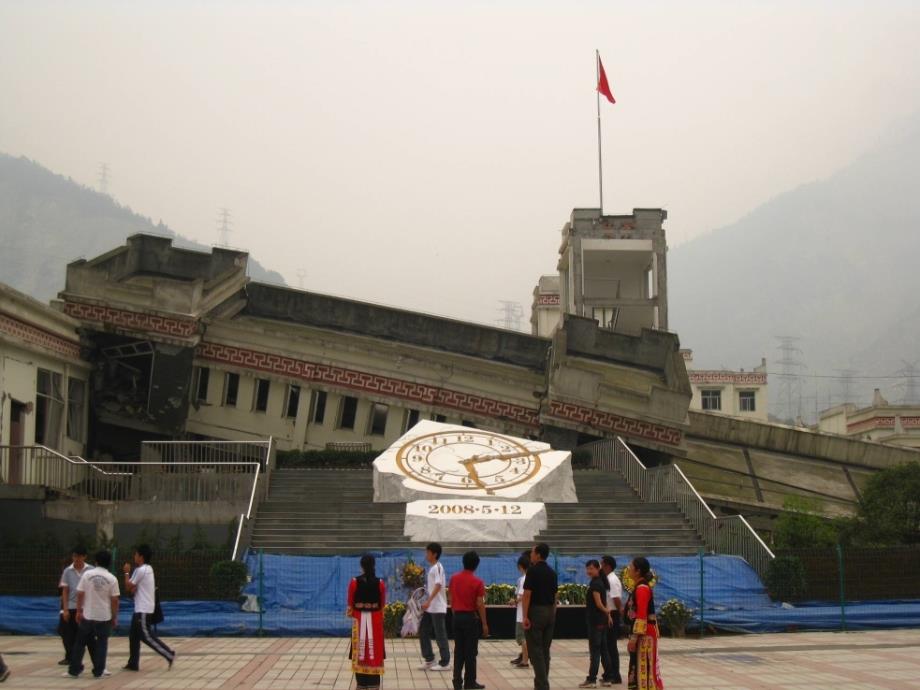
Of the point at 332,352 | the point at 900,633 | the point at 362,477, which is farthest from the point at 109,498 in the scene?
the point at 900,633

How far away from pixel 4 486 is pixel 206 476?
4.22 metres

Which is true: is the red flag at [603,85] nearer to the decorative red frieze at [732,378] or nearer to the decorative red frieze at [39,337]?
the decorative red frieze at [39,337]

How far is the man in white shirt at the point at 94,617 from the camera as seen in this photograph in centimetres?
1413

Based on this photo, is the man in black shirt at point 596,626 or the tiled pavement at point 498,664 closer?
the tiled pavement at point 498,664

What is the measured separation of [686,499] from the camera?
2678cm

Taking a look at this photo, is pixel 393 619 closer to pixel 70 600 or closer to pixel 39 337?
pixel 70 600

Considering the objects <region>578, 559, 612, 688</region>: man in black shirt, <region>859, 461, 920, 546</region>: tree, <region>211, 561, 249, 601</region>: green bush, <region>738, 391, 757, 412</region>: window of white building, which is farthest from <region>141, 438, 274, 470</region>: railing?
<region>738, 391, 757, 412</region>: window of white building

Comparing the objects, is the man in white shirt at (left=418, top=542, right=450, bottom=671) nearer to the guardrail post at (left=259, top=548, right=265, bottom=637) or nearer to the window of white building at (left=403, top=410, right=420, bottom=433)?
the guardrail post at (left=259, top=548, right=265, bottom=637)

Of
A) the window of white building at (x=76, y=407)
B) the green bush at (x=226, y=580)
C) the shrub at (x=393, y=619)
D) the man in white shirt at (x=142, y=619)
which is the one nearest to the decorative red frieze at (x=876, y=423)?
the window of white building at (x=76, y=407)

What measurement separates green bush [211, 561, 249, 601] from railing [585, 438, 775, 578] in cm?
989

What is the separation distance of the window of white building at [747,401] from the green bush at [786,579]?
58452 mm

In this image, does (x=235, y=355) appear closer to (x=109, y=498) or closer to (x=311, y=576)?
(x=109, y=498)

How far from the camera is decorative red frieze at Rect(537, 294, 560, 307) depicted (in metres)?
68.9

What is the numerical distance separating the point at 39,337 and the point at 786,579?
2016 centimetres
